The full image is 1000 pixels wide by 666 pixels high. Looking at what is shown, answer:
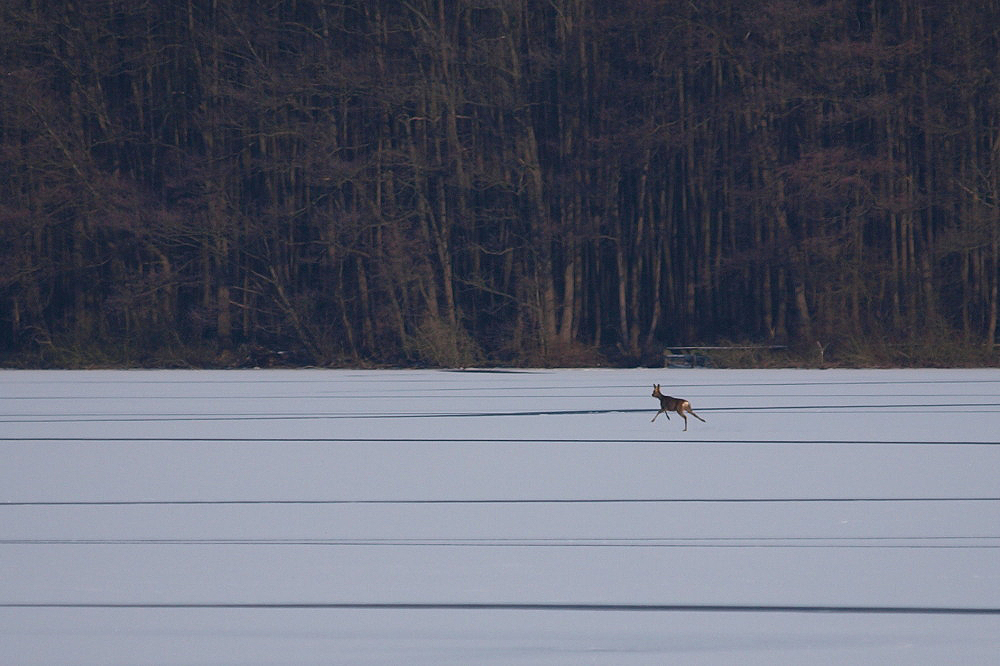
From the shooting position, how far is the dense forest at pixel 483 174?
2628 centimetres

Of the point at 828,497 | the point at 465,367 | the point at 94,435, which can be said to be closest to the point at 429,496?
the point at 828,497

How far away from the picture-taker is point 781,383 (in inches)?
750

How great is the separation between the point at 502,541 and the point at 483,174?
70.4 ft

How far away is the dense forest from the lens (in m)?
26.3

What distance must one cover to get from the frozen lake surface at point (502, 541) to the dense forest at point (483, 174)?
14.3m

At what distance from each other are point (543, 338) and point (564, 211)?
10.3 feet

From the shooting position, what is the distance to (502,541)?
6145 mm

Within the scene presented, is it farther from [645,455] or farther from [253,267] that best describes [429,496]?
[253,267]

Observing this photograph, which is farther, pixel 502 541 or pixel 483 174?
pixel 483 174

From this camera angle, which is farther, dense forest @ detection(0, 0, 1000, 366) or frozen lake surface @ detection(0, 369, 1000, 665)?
dense forest @ detection(0, 0, 1000, 366)

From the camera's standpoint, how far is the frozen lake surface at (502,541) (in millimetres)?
4422

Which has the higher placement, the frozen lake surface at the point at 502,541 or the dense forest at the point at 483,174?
the dense forest at the point at 483,174

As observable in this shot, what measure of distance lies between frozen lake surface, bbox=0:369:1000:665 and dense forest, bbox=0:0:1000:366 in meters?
14.3

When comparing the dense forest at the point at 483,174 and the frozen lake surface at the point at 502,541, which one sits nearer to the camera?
the frozen lake surface at the point at 502,541
